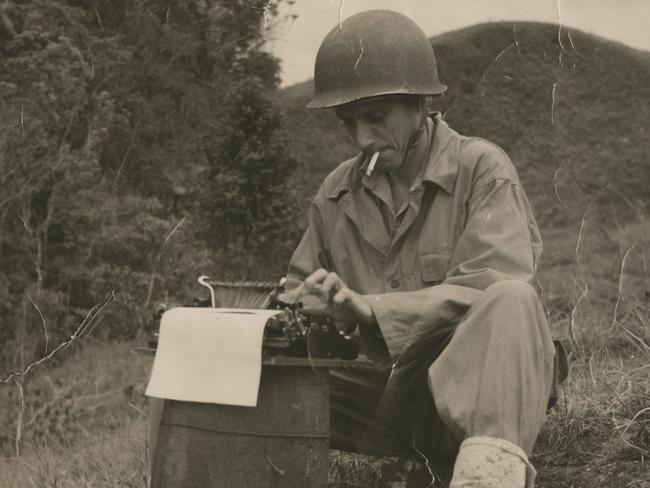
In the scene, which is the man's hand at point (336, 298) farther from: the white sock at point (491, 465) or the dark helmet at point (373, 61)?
the dark helmet at point (373, 61)

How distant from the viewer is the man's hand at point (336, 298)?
2.64 metres

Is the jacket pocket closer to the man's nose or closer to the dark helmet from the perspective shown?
the man's nose

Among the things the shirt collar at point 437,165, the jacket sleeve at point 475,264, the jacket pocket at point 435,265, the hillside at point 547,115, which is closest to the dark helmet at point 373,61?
the shirt collar at point 437,165

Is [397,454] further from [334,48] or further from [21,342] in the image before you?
[21,342]

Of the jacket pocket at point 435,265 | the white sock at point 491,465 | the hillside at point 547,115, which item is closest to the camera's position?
the white sock at point 491,465

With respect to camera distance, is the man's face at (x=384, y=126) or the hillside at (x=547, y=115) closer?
the man's face at (x=384, y=126)

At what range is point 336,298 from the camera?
2.64 m

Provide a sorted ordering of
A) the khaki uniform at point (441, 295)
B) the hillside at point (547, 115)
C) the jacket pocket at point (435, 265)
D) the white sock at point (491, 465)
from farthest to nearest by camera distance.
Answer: the hillside at point (547, 115)
the jacket pocket at point (435, 265)
the khaki uniform at point (441, 295)
the white sock at point (491, 465)

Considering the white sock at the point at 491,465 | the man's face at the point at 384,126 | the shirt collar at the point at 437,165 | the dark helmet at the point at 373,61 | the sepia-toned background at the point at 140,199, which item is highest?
the dark helmet at the point at 373,61

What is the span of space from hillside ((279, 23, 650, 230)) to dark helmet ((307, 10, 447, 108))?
24.0 ft

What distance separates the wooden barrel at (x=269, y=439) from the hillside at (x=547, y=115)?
26.2 feet

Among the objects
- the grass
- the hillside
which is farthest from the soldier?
the hillside

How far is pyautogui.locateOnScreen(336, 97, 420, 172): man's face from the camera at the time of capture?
3207mm

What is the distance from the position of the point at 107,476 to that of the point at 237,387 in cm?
141
